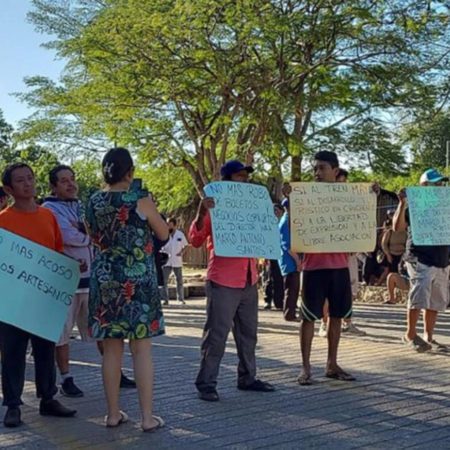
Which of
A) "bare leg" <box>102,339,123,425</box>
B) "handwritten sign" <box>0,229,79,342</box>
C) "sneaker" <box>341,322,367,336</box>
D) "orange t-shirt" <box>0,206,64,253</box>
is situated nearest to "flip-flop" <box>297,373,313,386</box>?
"bare leg" <box>102,339,123,425</box>

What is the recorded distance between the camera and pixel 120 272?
4871 millimetres

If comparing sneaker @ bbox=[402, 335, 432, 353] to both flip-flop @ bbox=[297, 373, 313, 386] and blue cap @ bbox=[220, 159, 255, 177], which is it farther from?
blue cap @ bbox=[220, 159, 255, 177]

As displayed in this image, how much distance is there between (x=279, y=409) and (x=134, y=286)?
153 cm

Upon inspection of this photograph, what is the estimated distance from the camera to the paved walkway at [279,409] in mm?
4766

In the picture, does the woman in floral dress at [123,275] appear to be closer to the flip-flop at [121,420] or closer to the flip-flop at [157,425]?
the flip-flop at [157,425]

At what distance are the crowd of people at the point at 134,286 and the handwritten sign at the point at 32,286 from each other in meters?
0.11

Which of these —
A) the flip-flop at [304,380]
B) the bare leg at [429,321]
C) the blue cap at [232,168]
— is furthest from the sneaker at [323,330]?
the blue cap at [232,168]

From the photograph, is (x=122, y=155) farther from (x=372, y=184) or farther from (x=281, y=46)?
(x=281, y=46)

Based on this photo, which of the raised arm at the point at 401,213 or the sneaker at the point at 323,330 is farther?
the sneaker at the point at 323,330

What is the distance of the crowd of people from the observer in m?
4.88

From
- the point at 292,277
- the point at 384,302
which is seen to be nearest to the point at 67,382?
the point at 292,277

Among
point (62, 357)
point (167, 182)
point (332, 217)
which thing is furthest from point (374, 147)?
point (62, 357)

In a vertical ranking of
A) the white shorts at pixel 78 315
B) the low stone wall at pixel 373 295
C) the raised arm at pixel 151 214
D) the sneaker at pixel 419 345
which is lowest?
the sneaker at pixel 419 345

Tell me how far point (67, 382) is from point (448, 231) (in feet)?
13.9
